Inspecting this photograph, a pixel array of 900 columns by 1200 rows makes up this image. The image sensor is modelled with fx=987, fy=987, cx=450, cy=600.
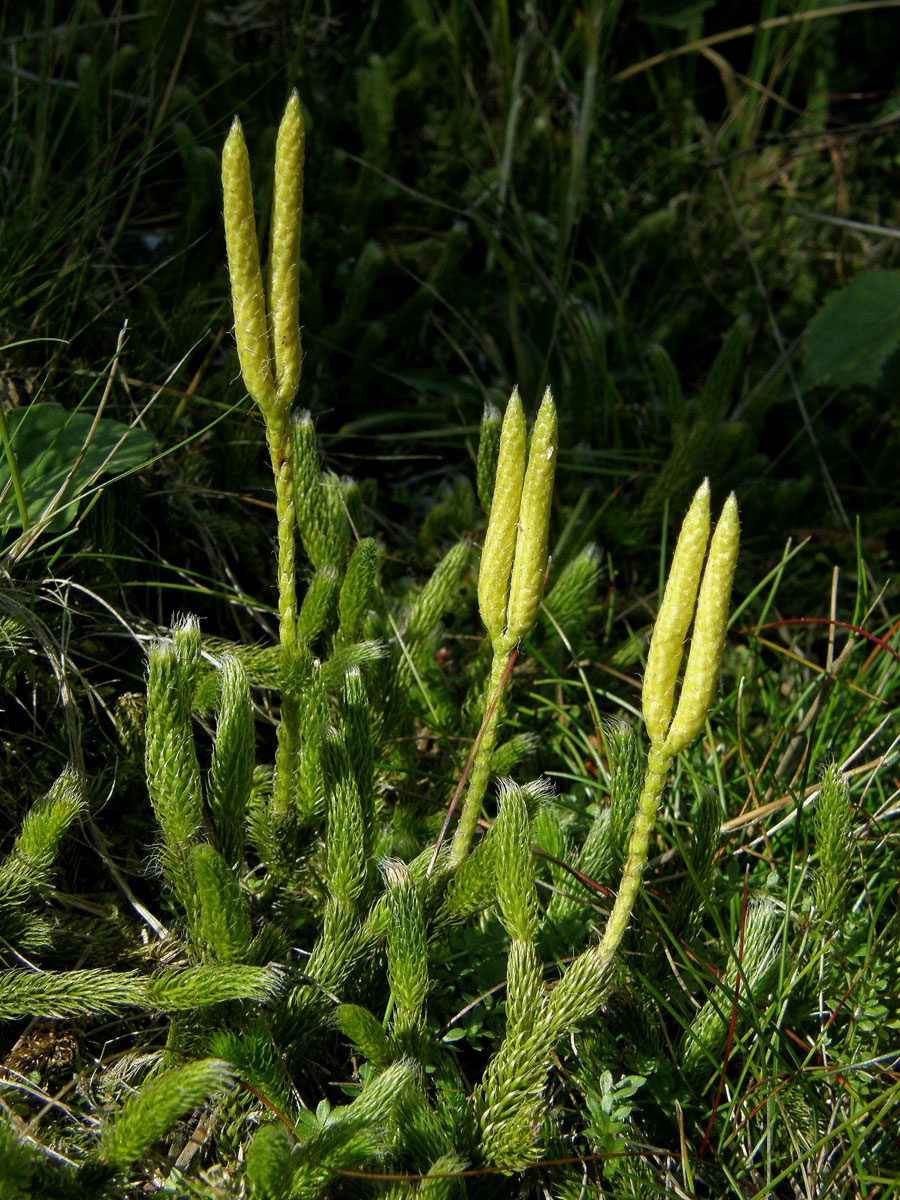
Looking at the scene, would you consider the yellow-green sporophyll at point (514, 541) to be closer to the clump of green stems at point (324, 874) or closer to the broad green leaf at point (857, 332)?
the clump of green stems at point (324, 874)

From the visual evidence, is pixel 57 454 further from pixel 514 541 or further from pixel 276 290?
pixel 514 541

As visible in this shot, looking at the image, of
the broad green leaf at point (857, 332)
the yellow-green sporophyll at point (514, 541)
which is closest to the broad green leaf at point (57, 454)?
the yellow-green sporophyll at point (514, 541)

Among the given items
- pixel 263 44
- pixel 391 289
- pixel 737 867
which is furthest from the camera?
pixel 263 44

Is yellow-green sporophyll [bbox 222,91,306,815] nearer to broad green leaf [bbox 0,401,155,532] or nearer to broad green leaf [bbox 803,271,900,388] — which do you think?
broad green leaf [bbox 0,401,155,532]

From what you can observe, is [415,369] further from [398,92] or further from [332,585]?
[332,585]

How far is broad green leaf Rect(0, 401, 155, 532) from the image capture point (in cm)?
193

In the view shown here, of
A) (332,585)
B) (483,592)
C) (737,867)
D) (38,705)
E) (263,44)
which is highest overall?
(263,44)

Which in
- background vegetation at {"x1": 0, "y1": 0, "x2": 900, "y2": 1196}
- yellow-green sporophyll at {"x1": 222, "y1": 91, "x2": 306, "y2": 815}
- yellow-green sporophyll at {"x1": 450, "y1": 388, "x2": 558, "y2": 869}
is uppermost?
yellow-green sporophyll at {"x1": 222, "y1": 91, "x2": 306, "y2": 815}

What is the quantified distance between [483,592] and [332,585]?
0.55 metres

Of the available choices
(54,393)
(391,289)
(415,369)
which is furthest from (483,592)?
(391,289)

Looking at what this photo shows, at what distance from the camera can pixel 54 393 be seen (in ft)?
7.47

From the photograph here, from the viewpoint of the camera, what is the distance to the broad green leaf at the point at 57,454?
6.33 ft

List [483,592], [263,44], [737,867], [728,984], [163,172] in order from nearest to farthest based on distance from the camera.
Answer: [483,592]
[728,984]
[737,867]
[163,172]
[263,44]

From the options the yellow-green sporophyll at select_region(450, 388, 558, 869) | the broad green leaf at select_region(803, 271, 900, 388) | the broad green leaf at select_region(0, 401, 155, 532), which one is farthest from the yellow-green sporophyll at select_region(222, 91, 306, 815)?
the broad green leaf at select_region(803, 271, 900, 388)
